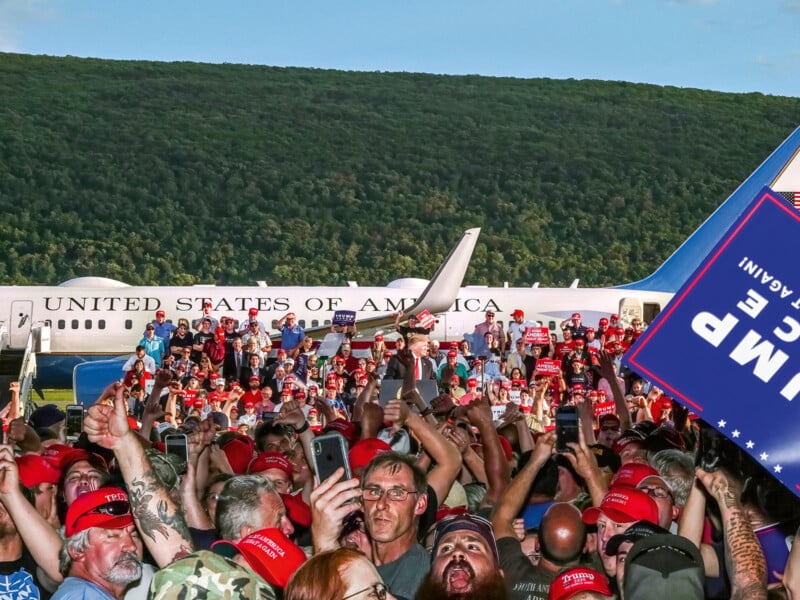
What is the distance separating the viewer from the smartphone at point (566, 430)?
6.55 m

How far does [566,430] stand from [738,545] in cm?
162

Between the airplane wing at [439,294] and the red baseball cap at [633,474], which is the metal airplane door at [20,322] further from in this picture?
the red baseball cap at [633,474]

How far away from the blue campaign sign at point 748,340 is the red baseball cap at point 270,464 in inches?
79.2

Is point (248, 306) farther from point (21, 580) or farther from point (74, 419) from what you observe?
point (21, 580)

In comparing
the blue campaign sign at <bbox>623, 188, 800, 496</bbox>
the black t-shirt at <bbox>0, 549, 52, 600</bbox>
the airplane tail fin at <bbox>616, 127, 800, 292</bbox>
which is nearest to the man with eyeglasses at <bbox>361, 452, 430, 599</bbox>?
the blue campaign sign at <bbox>623, 188, 800, 496</bbox>

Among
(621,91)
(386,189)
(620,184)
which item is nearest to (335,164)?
(386,189)

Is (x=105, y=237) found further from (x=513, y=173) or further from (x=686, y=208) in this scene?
(x=686, y=208)

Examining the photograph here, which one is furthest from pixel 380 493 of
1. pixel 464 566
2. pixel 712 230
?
pixel 712 230

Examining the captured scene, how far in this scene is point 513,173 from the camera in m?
89.2

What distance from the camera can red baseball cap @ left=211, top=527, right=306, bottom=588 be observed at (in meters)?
4.34

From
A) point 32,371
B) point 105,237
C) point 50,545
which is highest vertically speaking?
point 50,545

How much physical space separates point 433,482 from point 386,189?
3146 inches

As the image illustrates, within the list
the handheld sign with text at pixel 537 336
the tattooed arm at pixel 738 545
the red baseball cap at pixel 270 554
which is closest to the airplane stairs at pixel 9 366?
the handheld sign with text at pixel 537 336

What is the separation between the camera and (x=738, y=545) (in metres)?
5.05
